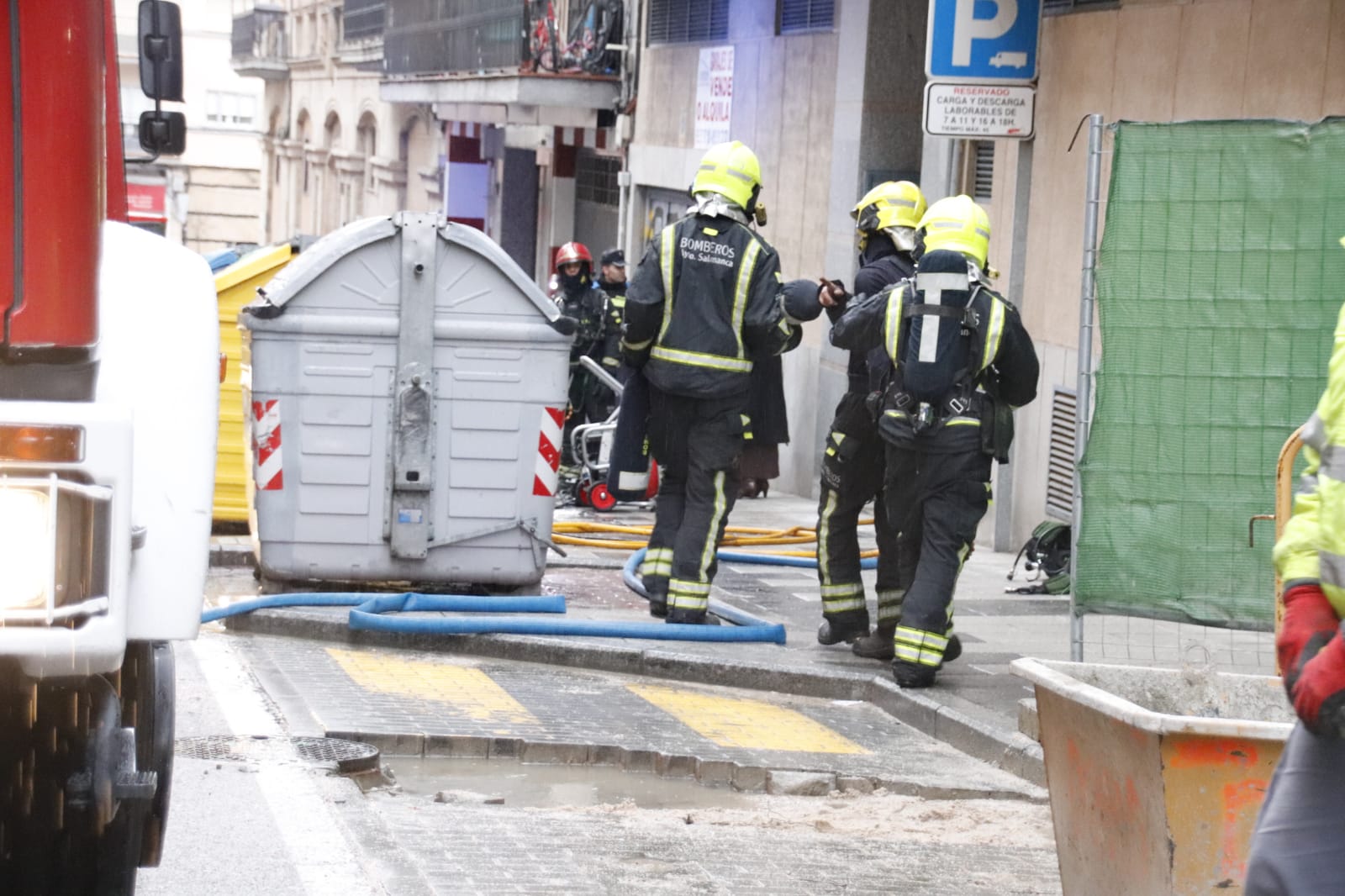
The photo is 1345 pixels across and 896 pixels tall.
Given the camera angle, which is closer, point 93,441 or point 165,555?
point 93,441

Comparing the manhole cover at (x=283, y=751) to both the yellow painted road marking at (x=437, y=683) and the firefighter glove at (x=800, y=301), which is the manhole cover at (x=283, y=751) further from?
the firefighter glove at (x=800, y=301)

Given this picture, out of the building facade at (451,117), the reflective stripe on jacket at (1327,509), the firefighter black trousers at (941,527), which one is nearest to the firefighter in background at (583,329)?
the building facade at (451,117)

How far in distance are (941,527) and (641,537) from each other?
16.3ft

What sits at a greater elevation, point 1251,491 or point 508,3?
point 508,3

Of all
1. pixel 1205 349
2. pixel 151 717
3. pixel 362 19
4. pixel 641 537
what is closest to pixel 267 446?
pixel 641 537

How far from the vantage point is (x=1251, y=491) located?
22.8 feet

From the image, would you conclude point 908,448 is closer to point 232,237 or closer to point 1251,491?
point 1251,491

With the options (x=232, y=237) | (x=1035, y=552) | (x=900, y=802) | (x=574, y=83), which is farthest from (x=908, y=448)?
(x=232, y=237)

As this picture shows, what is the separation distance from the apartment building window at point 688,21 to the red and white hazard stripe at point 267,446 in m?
10.9

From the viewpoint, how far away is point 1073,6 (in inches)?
490

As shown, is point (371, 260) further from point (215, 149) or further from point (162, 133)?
point (215, 149)

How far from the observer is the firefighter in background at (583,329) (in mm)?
15969

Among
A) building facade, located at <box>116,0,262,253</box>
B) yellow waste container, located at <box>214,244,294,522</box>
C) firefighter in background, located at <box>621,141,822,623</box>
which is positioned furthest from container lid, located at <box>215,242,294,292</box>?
building facade, located at <box>116,0,262,253</box>

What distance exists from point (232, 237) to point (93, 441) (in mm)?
61855
